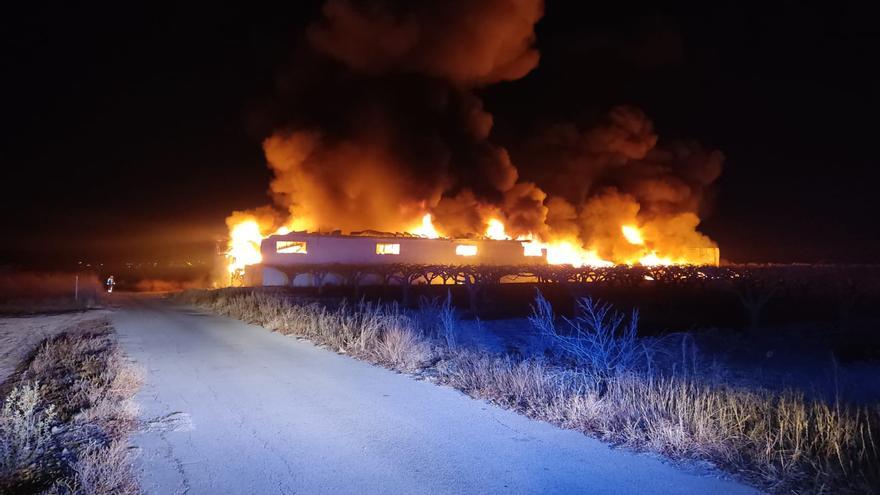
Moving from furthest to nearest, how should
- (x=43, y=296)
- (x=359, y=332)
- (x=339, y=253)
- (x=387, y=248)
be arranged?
(x=387, y=248) < (x=339, y=253) < (x=43, y=296) < (x=359, y=332)

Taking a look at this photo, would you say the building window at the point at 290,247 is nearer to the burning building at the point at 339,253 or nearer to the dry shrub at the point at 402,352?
the burning building at the point at 339,253

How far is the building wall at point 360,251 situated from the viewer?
33438mm

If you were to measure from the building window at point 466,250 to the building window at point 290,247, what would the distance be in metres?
9.34

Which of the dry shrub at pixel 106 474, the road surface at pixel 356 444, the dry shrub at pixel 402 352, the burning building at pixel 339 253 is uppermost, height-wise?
the burning building at pixel 339 253

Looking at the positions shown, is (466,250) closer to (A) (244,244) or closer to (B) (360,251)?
(B) (360,251)

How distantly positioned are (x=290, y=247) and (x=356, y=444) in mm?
30098

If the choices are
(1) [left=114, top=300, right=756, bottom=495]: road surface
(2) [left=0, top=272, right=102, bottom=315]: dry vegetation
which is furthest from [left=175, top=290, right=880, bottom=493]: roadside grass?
(2) [left=0, top=272, right=102, bottom=315]: dry vegetation

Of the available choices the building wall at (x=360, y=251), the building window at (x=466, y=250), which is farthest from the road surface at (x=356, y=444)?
the building window at (x=466, y=250)

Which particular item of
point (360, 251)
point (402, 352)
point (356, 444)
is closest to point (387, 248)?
point (360, 251)

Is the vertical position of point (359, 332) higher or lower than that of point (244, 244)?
lower

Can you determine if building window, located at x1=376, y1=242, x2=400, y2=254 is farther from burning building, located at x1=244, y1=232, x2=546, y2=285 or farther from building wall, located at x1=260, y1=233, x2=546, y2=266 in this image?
building wall, located at x1=260, y1=233, x2=546, y2=266

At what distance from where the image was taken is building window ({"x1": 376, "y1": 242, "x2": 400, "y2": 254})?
34.5m

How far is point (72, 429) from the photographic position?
5.68 meters

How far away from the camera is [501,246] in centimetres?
3841
